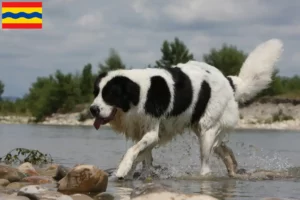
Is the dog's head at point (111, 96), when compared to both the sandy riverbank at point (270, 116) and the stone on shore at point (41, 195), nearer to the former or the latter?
the stone on shore at point (41, 195)

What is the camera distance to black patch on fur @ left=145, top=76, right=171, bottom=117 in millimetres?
9578

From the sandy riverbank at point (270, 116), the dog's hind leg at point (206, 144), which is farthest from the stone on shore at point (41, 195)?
the sandy riverbank at point (270, 116)

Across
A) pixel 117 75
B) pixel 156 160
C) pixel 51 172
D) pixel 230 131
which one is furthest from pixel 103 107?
pixel 156 160

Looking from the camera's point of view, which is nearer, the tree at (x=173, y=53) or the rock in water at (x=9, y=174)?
the rock in water at (x=9, y=174)

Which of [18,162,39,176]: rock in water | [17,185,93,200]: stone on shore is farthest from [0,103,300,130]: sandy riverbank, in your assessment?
[17,185,93,200]: stone on shore

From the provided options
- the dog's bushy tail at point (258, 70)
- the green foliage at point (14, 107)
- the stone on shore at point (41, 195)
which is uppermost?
the dog's bushy tail at point (258, 70)

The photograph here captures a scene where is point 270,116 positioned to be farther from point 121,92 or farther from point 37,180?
point 37,180

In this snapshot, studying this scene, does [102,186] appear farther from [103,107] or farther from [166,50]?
[166,50]

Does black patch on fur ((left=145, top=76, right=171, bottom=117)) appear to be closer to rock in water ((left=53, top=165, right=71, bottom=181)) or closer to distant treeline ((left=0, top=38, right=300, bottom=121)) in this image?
rock in water ((left=53, top=165, right=71, bottom=181))

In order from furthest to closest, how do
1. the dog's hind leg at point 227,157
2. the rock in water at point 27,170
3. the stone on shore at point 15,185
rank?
the dog's hind leg at point 227,157 < the rock in water at point 27,170 < the stone on shore at point 15,185

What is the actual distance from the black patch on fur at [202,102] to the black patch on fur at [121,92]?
121cm

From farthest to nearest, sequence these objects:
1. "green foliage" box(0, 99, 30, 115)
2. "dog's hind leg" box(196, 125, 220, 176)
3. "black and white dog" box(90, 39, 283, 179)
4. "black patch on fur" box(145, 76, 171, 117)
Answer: "green foliage" box(0, 99, 30, 115) < "dog's hind leg" box(196, 125, 220, 176) < "black patch on fur" box(145, 76, 171, 117) < "black and white dog" box(90, 39, 283, 179)

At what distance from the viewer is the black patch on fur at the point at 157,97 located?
9.58 metres

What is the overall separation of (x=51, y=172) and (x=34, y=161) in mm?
1804
